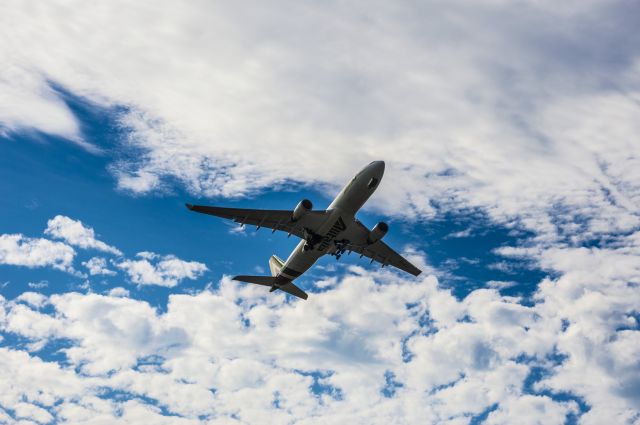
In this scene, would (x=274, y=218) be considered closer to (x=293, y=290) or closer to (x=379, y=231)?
(x=379, y=231)

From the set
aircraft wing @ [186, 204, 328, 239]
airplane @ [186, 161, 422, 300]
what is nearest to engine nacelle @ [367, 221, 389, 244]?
airplane @ [186, 161, 422, 300]

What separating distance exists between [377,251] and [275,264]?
488 inches

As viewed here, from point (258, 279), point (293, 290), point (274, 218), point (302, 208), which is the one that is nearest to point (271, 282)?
point (258, 279)

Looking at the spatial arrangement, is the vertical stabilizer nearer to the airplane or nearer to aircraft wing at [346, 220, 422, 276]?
the airplane

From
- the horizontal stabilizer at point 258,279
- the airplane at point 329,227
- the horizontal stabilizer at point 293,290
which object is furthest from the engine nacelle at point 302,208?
the horizontal stabilizer at point 258,279

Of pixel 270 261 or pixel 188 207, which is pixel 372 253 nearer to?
pixel 270 261

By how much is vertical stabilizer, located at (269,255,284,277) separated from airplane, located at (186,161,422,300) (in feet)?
0.83

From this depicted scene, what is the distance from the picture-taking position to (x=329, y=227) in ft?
183

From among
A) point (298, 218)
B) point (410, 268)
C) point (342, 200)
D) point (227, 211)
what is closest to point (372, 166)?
point (342, 200)

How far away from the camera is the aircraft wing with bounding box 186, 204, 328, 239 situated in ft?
182

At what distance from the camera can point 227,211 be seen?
2180 inches

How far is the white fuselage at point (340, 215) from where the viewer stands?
5169 centimetres

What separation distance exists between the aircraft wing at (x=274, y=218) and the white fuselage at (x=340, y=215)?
919mm

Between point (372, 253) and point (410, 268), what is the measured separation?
17.1 feet
